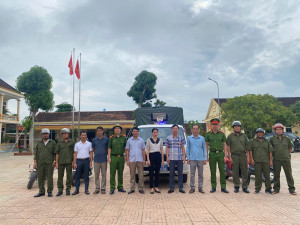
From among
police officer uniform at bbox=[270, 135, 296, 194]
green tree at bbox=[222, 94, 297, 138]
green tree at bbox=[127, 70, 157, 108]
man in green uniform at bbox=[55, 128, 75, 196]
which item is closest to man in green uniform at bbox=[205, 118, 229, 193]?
police officer uniform at bbox=[270, 135, 296, 194]

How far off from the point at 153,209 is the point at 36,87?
2500 cm

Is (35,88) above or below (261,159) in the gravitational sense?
above

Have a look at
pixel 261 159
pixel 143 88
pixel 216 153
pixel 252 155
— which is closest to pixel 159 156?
pixel 216 153

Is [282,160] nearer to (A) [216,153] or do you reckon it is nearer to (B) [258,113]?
(A) [216,153]

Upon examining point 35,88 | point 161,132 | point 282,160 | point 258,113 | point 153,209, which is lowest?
point 153,209

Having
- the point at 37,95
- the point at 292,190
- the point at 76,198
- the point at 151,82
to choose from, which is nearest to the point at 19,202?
the point at 76,198

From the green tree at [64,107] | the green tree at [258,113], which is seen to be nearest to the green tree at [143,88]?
the green tree at [258,113]

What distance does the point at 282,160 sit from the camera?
5.89m

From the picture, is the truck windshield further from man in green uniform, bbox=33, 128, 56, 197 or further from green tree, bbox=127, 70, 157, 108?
green tree, bbox=127, 70, 157, 108

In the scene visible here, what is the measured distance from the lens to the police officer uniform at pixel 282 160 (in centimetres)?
585

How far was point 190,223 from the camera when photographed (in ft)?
12.5

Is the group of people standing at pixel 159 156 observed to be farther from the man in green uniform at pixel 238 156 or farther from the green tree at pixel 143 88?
the green tree at pixel 143 88

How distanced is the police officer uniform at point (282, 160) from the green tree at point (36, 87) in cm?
2463

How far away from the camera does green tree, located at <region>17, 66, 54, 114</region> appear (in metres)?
25.0
